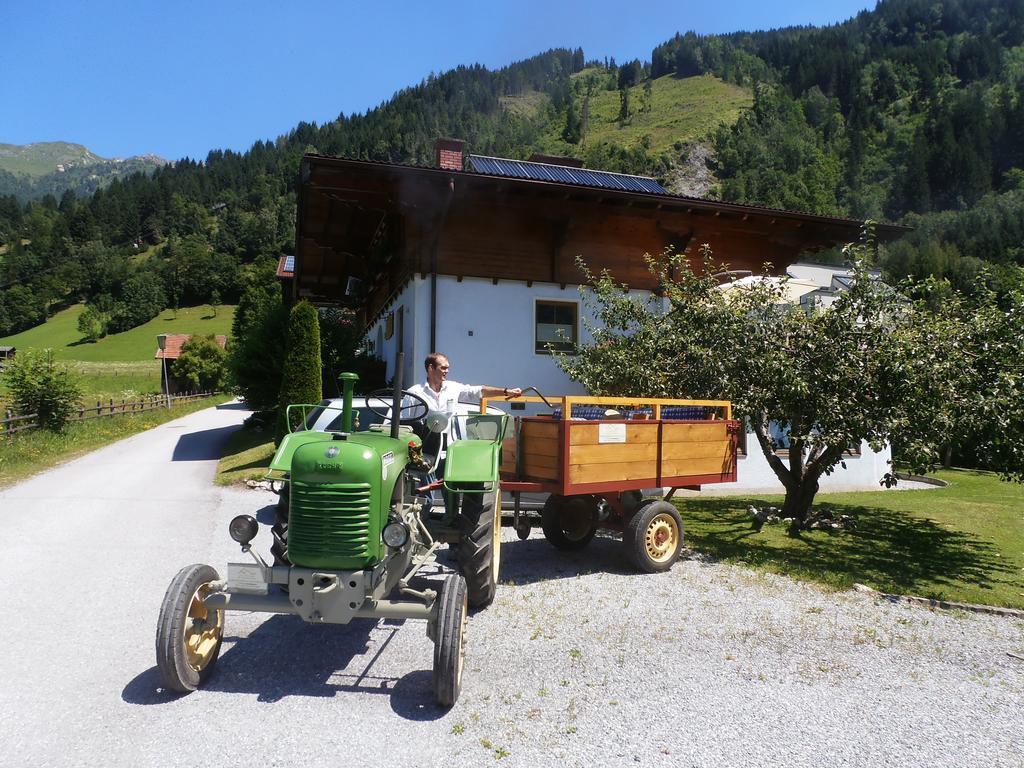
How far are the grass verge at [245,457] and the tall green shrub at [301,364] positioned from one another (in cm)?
134

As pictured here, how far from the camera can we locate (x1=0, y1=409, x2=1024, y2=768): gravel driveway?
3.35 metres

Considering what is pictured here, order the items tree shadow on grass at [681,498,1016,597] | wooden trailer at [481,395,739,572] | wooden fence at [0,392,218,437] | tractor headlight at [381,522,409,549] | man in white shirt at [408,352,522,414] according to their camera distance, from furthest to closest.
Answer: wooden fence at [0,392,218,437] → tree shadow on grass at [681,498,1016,597] → wooden trailer at [481,395,739,572] → man in white shirt at [408,352,522,414] → tractor headlight at [381,522,409,549]

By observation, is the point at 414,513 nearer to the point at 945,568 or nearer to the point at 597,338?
the point at 945,568

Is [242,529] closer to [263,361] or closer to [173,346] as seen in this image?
[263,361]

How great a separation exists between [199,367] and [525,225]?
145ft

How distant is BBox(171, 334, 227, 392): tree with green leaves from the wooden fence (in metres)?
4.78

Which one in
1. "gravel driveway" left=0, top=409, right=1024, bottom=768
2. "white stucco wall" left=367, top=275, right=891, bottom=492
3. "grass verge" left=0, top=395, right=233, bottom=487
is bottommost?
"grass verge" left=0, top=395, right=233, bottom=487

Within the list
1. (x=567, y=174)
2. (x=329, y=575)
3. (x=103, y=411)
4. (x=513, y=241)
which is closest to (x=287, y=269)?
(x=103, y=411)

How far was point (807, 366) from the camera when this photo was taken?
7773mm

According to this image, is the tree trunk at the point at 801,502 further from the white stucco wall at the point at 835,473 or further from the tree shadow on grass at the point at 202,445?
the tree shadow on grass at the point at 202,445

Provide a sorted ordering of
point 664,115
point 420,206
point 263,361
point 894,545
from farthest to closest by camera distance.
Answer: point 664,115 → point 263,361 → point 420,206 → point 894,545

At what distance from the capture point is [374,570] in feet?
12.2

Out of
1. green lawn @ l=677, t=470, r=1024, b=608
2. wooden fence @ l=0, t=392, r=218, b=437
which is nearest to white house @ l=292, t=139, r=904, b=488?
green lawn @ l=677, t=470, r=1024, b=608

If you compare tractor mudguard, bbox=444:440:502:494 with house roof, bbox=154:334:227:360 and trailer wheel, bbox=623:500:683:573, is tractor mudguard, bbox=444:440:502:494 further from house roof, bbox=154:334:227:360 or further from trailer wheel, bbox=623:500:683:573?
house roof, bbox=154:334:227:360
